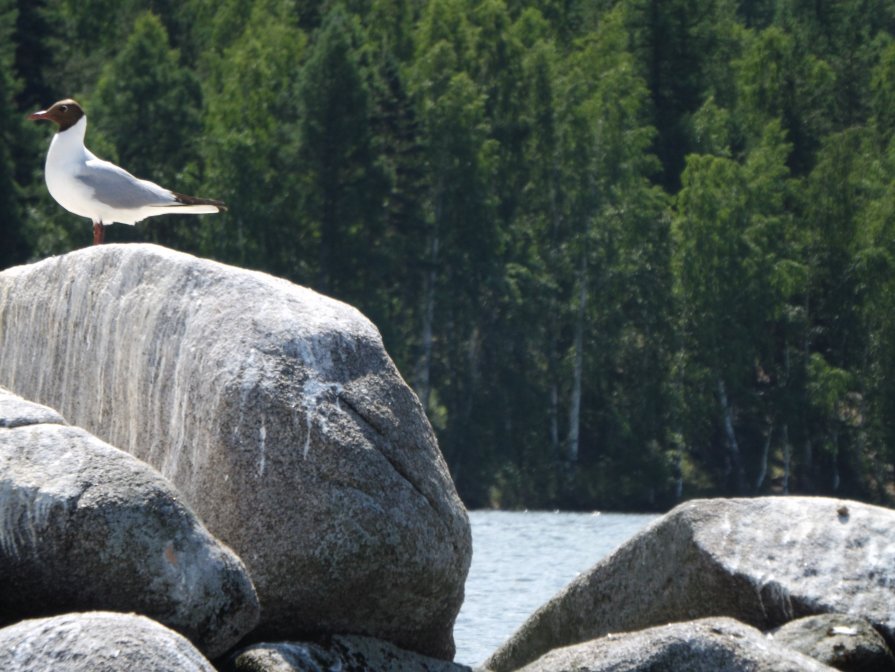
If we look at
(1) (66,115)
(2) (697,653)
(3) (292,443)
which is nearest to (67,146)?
(1) (66,115)

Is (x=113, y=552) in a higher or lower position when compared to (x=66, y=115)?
lower

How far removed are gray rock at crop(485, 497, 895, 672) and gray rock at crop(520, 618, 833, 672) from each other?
1.03 m

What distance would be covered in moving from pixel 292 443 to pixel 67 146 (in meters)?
3.49

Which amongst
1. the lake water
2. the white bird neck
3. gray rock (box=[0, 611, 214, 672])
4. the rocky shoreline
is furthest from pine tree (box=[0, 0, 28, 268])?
gray rock (box=[0, 611, 214, 672])

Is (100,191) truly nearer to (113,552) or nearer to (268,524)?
(268,524)

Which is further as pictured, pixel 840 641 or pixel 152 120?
pixel 152 120

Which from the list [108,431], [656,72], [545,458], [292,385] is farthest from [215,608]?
[656,72]

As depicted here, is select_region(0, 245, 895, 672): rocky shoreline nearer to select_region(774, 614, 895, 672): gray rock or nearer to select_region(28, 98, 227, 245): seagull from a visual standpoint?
select_region(774, 614, 895, 672): gray rock

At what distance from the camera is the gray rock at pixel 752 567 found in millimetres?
9336

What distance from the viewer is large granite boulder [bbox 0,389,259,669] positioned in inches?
300

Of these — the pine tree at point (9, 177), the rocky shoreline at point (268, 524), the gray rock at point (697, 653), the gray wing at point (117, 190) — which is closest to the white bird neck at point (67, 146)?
the gray wing at point (117, 190)

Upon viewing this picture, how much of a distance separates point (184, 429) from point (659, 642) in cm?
236

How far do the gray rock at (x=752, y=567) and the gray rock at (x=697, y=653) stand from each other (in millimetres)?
1032

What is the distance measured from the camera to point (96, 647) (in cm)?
675
